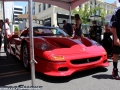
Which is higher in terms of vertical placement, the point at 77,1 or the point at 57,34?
the point at 77,1

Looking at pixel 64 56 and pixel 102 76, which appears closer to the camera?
pixel 64 56

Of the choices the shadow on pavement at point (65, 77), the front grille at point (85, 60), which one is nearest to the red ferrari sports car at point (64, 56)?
the front grille at point (85, 60)

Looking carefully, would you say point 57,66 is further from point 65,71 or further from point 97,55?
point 97,55

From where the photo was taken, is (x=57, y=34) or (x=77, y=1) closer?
(x=57, y=34)

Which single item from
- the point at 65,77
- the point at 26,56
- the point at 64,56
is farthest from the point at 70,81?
the point at 26,56

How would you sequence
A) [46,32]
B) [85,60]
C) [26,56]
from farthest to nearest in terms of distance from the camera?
[46,32]
[26,56]
[85,60]

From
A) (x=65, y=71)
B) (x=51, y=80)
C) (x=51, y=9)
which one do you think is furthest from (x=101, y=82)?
(x=51, y=9)

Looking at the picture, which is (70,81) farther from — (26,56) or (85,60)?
(26,56)

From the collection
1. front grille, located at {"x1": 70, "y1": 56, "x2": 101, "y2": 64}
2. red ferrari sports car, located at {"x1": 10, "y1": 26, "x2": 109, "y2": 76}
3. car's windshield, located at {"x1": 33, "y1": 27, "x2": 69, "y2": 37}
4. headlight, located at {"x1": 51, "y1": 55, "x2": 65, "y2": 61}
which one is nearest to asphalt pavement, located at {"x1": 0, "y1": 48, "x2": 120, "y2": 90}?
red ferrari sports car, located at {"x1": 10, "y1": 26, "x2": 109, "y2": 76}

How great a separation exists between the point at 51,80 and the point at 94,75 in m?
1.01

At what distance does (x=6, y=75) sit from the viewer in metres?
3.98

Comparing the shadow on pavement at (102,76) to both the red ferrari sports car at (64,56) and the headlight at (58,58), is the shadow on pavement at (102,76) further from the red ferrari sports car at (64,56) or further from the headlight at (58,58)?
the headlight at (58,58)

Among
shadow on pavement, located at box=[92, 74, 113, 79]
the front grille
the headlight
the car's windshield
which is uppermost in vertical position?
the car's windshield

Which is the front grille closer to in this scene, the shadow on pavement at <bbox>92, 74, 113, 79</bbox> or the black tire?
the shadow on pavement at <bbox>92, 74, 113, 79</bbox>
